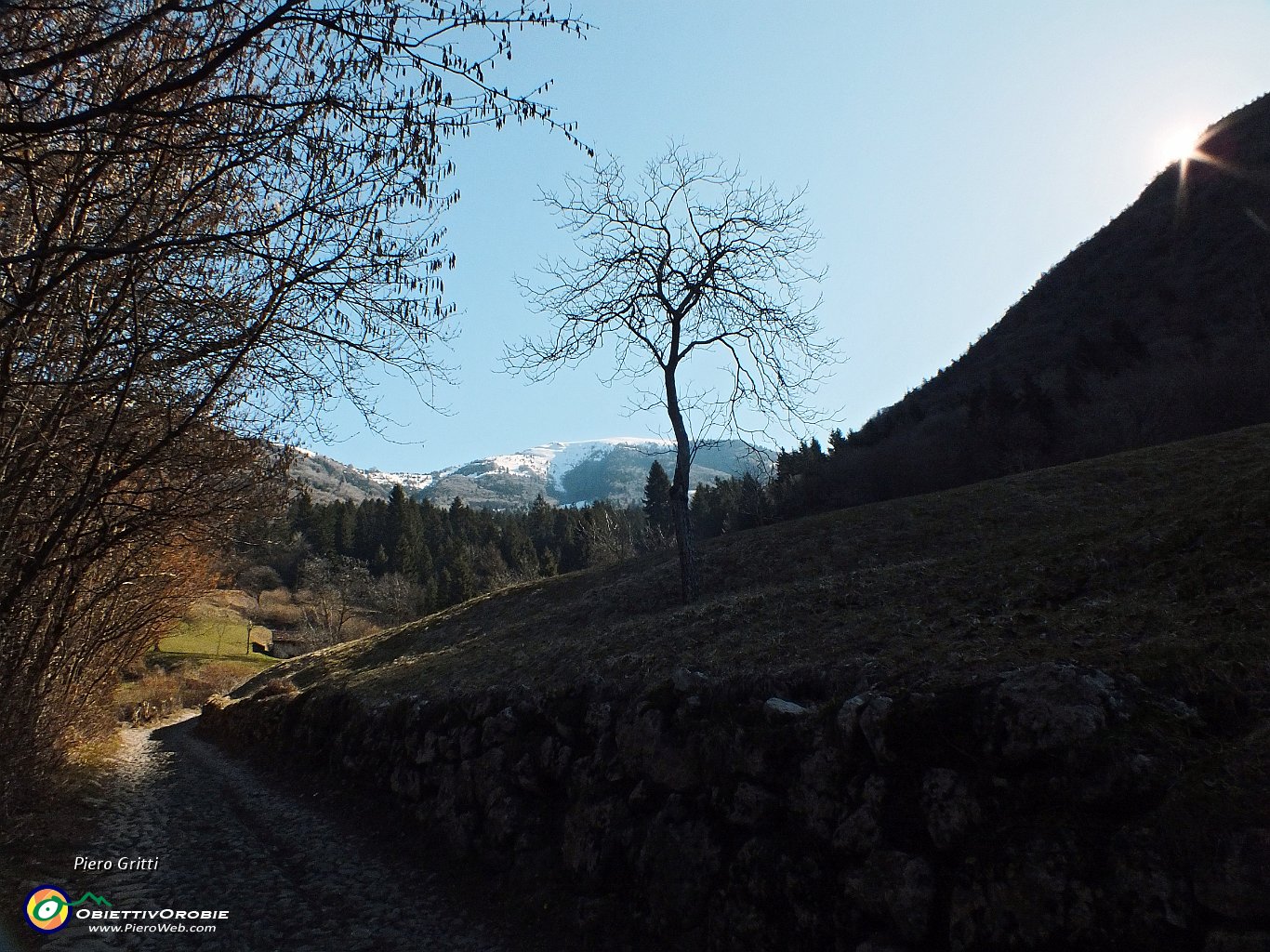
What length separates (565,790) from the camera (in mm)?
7523

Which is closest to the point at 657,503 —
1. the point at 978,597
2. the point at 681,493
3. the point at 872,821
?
the point at 681,493

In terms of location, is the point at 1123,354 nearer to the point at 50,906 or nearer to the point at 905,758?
the point at 905,758

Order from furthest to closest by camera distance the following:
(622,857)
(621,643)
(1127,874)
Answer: (621,643), (622,857), (1127,874)

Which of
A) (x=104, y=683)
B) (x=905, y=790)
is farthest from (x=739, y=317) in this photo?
(x=104, y=683)

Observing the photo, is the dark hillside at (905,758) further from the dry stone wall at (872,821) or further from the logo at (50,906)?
the logo at (50,906)

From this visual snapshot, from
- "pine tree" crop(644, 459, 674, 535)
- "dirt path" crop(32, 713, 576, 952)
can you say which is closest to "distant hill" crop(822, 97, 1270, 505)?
"pine tree" crop(644, 459, 674, 535)

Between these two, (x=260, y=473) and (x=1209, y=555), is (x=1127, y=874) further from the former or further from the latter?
(x=260, y=473)

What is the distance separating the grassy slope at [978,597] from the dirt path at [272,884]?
9.41ft

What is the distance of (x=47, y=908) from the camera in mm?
6746

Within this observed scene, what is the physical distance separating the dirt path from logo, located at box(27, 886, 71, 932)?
11cm

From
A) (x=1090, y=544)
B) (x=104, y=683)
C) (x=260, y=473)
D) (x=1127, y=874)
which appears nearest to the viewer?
(x=1127, y=874)

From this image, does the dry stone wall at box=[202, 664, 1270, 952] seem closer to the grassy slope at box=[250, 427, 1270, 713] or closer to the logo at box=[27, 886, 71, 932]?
the grassy slope at box=[250, 427, 1270, 713]

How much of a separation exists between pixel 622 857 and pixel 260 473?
24.2 feet

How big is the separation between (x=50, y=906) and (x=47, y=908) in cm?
6
